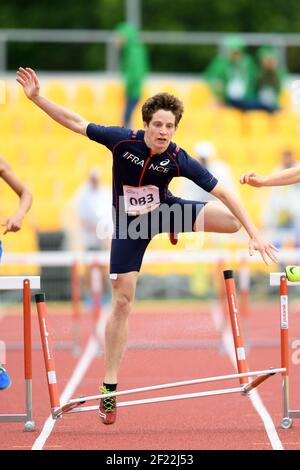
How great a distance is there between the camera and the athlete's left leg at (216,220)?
7.64 metres

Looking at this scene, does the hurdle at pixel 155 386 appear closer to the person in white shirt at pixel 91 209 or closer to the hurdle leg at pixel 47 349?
the hurdle leg at pixel 47 349

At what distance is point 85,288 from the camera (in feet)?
48.3

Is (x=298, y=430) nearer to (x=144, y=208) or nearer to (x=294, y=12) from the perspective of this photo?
(x=144, y=208)

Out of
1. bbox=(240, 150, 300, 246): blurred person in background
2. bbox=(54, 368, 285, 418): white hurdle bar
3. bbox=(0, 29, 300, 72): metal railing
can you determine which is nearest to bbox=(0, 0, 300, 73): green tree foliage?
bbox=(0, 29, 300, 72): metal railing

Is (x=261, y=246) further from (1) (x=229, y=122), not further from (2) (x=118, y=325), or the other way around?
(1) (x=229, y=122)

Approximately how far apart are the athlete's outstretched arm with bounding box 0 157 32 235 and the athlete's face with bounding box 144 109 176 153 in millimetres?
926

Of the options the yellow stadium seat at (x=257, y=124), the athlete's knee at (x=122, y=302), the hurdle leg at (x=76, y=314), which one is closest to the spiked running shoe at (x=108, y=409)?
the athlete's knee at (x=122, y=302)

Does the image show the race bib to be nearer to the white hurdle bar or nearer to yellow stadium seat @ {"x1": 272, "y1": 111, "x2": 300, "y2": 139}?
the white hurdle bar

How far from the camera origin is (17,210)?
7.66m

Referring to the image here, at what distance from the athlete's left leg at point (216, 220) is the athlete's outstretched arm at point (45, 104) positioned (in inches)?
37.3

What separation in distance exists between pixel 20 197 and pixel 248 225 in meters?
1.50

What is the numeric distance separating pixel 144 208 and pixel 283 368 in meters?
1.36

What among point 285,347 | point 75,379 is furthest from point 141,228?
point 75,379
